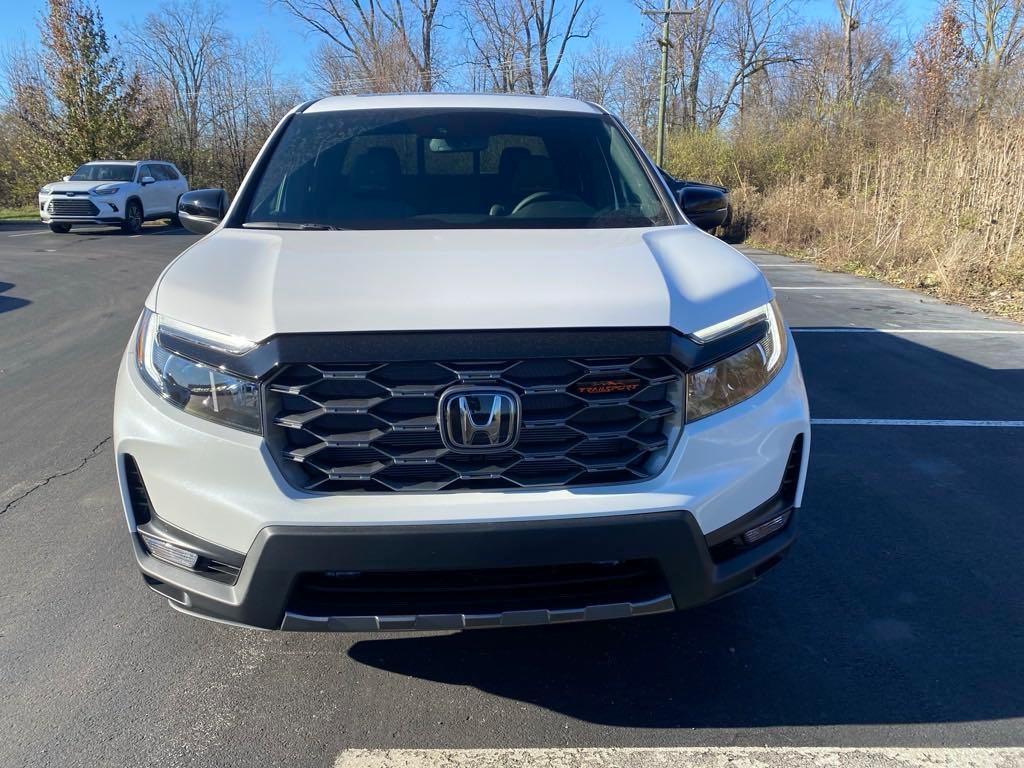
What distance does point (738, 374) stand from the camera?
7.39 ft

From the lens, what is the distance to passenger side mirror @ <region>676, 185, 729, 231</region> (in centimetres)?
365

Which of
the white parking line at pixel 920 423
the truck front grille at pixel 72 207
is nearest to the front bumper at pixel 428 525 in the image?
the white parking line at pixel 920 423

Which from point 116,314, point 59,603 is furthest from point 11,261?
point 59,603

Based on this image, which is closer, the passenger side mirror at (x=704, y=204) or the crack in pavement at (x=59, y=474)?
the passenger side mirror at (x=704, y=204)

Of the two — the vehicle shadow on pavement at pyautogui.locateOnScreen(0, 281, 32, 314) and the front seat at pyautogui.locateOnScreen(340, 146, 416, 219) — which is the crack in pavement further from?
the vehicle shadow on pavement at pyautogui.locateOnScreen(0, 281, 32, 314)

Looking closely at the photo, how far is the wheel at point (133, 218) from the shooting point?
67.7ft

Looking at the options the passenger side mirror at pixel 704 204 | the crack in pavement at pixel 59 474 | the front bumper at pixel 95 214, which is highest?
the passenger side mirror at pixel 704 204

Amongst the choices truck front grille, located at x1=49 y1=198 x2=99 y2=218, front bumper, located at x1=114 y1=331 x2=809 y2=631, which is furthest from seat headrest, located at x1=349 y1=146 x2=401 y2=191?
truck front grille, located at x1=49 y1=198 x2=99 y2=218

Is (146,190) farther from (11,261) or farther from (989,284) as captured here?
(989,284)

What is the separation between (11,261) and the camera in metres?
13.8

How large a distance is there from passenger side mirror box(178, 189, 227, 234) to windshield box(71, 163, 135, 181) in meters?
19.7

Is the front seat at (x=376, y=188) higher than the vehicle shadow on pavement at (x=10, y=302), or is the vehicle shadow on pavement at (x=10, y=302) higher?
the front seat at (x=376, y=188)

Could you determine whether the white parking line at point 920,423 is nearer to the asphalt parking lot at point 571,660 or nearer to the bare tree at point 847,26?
the asphalt parking lot at point 571,660

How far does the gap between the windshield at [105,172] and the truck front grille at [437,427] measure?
21.8 m
